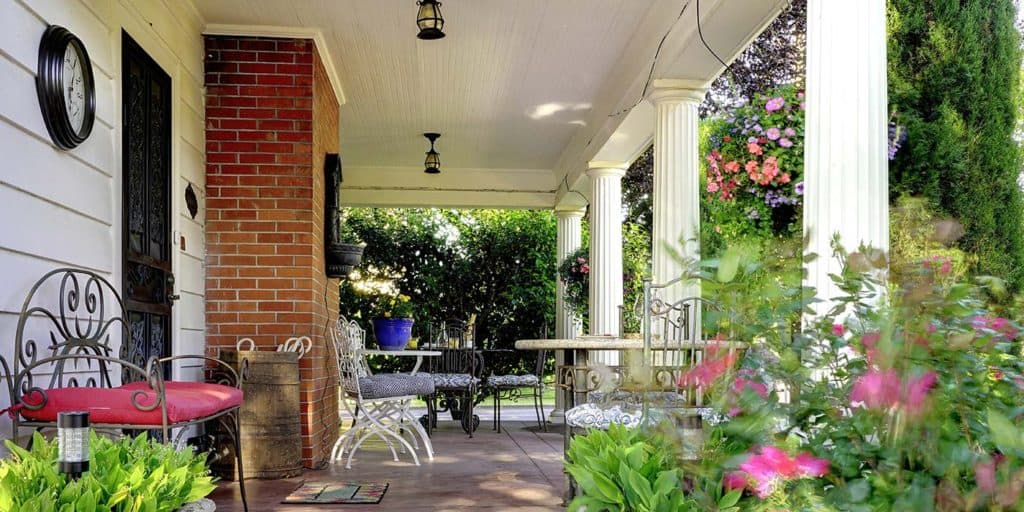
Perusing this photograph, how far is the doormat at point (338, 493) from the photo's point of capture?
13.5 feet

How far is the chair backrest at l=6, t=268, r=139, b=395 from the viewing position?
2.69 meters

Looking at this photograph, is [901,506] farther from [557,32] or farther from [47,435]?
[557,32]

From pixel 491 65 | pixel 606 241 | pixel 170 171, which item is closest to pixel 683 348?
pixel 170 171

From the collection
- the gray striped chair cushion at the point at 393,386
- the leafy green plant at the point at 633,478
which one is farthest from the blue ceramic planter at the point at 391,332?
the leafy green plant at the point at 633,478

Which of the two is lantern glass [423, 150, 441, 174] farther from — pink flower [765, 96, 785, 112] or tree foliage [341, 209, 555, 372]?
pink flower [765, 96, 785, 112]

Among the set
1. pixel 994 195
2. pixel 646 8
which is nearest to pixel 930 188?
pixel 994 195

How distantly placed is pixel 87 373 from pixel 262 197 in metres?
2.00

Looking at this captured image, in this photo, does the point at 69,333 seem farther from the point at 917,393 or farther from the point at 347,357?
the point at 917,393

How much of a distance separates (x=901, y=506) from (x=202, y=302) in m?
4.44

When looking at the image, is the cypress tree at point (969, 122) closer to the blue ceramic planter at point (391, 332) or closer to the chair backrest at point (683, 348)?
the chair backrest at point (683, 348)

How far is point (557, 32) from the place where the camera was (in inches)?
217

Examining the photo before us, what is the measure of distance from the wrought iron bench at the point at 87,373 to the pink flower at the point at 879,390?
1782 mm

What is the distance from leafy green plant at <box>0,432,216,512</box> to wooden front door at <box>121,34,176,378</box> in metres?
1.47

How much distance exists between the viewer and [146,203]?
407cm
